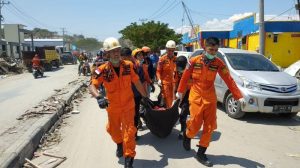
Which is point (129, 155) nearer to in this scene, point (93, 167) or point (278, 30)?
point (93, 167)

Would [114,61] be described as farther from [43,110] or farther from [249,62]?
[249,62]

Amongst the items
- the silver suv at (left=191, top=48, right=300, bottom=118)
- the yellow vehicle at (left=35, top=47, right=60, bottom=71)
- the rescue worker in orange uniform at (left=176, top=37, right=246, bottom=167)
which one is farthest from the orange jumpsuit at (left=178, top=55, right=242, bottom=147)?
the yellow vehicle at (left=35, top=47, right=60, bottom=71)

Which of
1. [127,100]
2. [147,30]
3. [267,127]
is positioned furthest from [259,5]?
[147,30]

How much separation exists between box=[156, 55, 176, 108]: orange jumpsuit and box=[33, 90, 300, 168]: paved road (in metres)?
0.74

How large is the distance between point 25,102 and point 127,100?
27.7ft

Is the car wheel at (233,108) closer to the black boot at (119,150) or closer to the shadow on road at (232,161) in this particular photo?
the shadow on road at (232,161)

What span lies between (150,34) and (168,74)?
104ft

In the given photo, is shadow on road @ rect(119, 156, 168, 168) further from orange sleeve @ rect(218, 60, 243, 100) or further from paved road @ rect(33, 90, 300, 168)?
orange sleeve @ rect(218, 60, 243, 100)

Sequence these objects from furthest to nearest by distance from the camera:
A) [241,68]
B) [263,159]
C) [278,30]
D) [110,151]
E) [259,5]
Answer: [278,30] → [259,5] → [241,68] → [110,151] → [263,159]

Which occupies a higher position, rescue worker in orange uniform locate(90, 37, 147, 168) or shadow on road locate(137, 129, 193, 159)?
rescue worker in orange uniform locate(90, 37, 147, 168)

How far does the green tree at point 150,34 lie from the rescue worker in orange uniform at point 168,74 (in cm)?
3070

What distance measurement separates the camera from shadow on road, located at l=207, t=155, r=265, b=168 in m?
5.45

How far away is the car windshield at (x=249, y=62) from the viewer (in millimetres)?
9500

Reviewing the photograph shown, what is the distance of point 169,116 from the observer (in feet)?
21.0
